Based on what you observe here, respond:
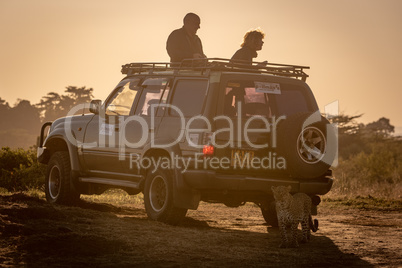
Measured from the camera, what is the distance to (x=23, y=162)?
2167cm

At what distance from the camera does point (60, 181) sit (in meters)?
13.3

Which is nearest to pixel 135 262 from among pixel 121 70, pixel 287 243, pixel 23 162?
pixel 287 243

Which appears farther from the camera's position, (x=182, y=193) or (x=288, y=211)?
(x=182, y=193)

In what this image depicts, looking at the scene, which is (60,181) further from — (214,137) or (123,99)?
(214,137)

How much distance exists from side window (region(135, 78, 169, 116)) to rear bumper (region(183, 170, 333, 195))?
1528mm

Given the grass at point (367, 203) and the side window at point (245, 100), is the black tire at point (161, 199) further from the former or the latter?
the grass at point (367, 203)

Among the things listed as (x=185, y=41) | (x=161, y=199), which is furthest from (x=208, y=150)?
(x=185, y=41)

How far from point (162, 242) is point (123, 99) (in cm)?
365

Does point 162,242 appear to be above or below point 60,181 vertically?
below

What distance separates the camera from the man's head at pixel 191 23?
42.4 feet

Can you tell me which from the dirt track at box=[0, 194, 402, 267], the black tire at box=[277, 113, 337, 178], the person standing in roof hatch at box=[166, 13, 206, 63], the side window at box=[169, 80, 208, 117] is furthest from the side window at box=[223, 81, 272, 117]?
the person standing in roof hatch at box=[166, 13, 206, 63]

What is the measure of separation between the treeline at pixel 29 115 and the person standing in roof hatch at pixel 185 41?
208 ft

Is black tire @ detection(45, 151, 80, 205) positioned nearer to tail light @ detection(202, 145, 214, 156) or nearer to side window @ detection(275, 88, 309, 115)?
tail light @ detection(202, 145, 214, 156)

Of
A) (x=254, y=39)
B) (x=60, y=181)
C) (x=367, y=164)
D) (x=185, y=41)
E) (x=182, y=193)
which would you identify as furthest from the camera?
(x=367, y=164)
